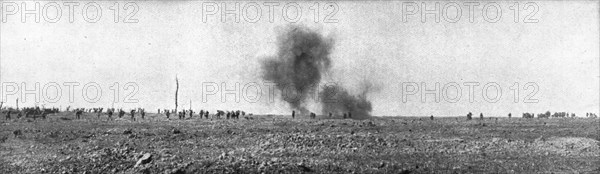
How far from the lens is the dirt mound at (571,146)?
863 inches

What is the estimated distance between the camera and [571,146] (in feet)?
75.9

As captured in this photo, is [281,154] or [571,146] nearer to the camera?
[281,154]

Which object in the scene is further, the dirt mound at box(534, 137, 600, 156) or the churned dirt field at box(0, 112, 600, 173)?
the dirt mound at box(534, 137, 600, 156)

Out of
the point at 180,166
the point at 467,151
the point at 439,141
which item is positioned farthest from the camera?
the point at 439,141

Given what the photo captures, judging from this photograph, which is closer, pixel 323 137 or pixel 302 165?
pixel 302 165

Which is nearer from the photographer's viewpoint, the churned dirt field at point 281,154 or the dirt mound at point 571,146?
the churned dirt field at point 281,154

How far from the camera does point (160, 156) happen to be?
1769 centimetres

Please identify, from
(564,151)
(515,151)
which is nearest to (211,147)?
(515,151)

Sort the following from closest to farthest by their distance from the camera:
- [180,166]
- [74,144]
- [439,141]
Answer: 1. [180,166]
2. [74,144]
3. [439,141]

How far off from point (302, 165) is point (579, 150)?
14.0 metres

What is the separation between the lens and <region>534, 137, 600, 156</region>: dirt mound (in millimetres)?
21922

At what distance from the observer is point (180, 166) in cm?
1602

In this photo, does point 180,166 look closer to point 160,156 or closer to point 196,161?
point 196,161

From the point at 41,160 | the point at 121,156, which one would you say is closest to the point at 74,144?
the point at 41,160
